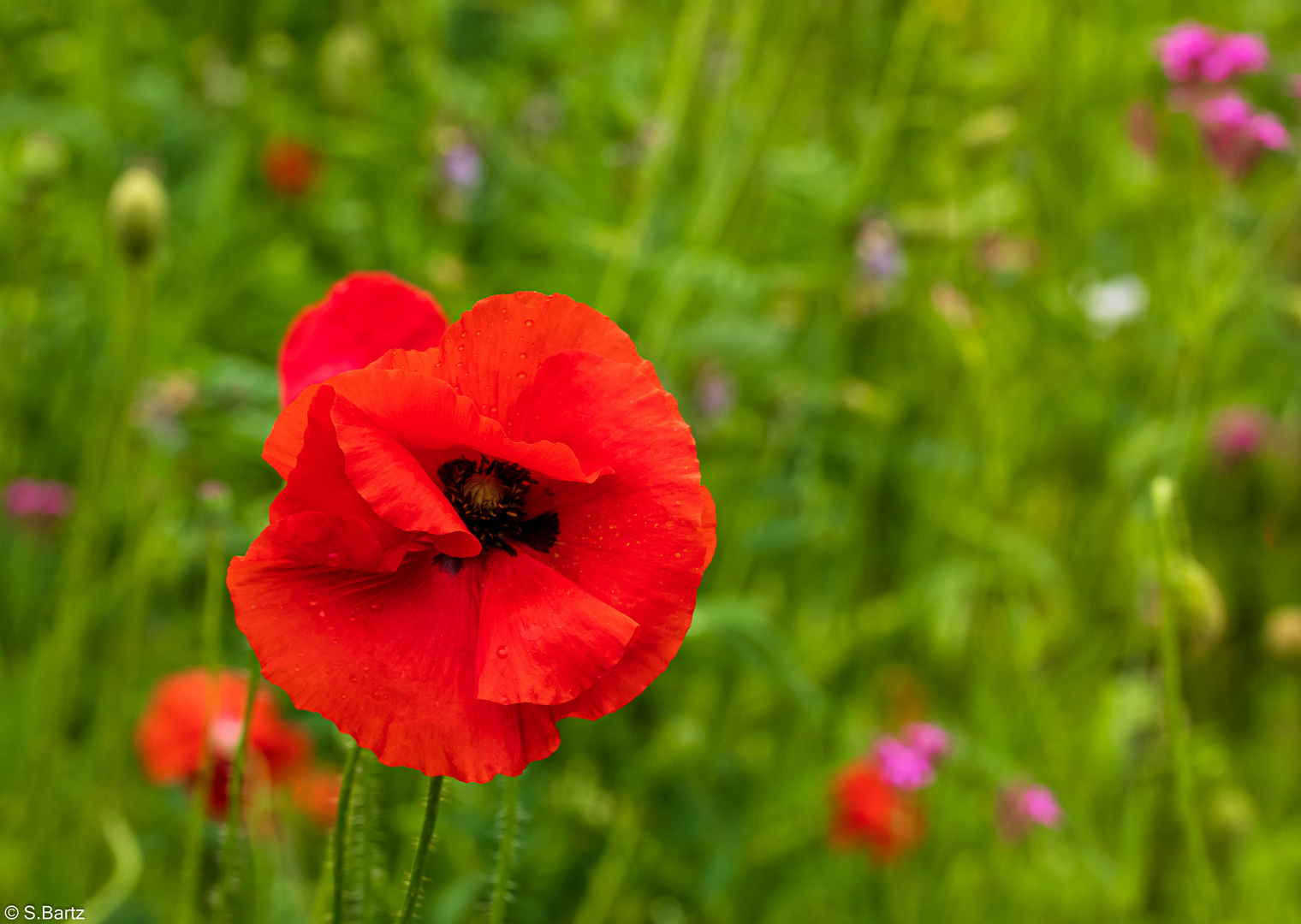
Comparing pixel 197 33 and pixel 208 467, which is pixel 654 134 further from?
pixel 197 33

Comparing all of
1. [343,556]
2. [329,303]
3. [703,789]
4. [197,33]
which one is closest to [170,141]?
[197,33]

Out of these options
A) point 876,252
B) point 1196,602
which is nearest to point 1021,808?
point 1196,602

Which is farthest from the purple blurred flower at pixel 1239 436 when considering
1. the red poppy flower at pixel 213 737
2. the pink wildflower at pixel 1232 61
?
the red poppy flower at pixel 213 737

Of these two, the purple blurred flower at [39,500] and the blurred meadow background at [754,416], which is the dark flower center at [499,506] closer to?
the blurred meadow background at [754,416]

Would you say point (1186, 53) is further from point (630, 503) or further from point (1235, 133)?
point (630, 503)

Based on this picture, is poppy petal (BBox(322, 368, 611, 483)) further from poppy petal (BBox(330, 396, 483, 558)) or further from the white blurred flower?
the white blurred flower
